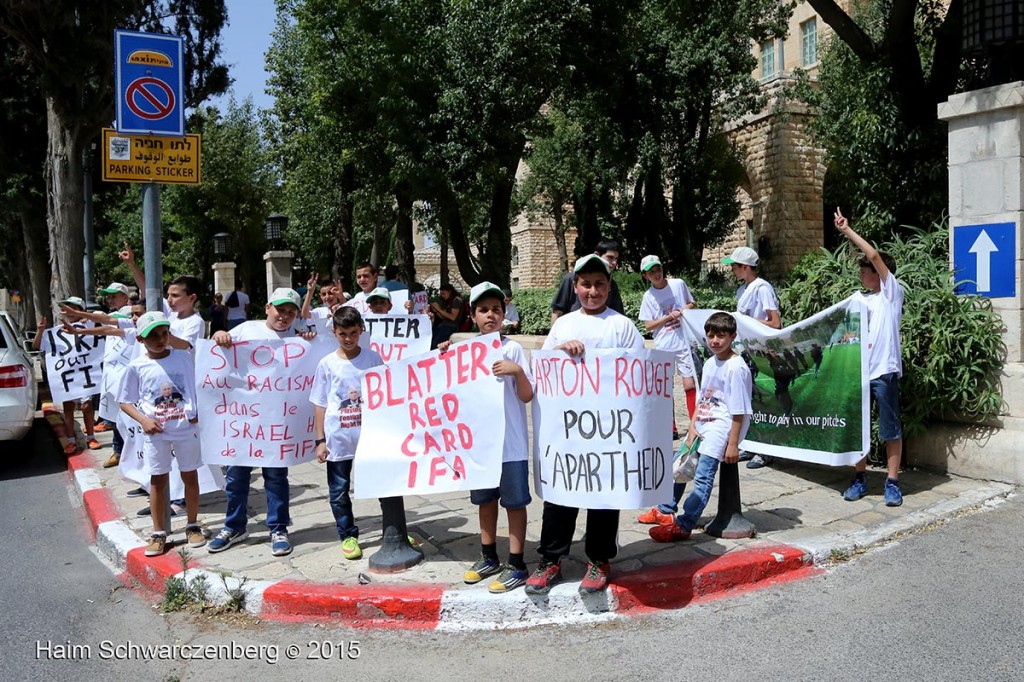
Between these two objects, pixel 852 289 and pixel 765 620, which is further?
pixel 852 289

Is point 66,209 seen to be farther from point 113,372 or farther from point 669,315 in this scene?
point 669,315

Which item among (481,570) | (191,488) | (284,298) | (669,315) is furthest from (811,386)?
(191,488)

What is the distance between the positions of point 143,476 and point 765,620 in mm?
4259

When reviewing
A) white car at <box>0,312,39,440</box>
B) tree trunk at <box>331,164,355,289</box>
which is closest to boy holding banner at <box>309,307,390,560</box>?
white car at <box>0,312,39,440</box>

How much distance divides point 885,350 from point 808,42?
3583cm

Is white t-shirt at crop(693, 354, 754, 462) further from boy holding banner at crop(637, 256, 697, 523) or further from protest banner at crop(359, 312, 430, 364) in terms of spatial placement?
protest banner at crop(359, 312, 430, 364)

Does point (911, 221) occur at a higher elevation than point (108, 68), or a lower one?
lower

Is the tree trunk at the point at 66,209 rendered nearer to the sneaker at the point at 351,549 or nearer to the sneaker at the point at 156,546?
the sneaker at the point at 156,546

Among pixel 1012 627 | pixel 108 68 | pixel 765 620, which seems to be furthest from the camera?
pixel 108 68

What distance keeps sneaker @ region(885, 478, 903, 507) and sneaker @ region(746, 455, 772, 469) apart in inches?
55.0

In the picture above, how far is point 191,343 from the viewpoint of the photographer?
6.47 meters

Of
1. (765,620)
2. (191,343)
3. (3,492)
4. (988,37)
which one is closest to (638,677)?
(765,620)

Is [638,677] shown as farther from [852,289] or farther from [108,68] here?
[108,68]

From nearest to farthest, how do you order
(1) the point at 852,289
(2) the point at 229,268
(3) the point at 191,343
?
(3) the point at 191,343
(1) the point at 852,289
(2) the point at 229,268
